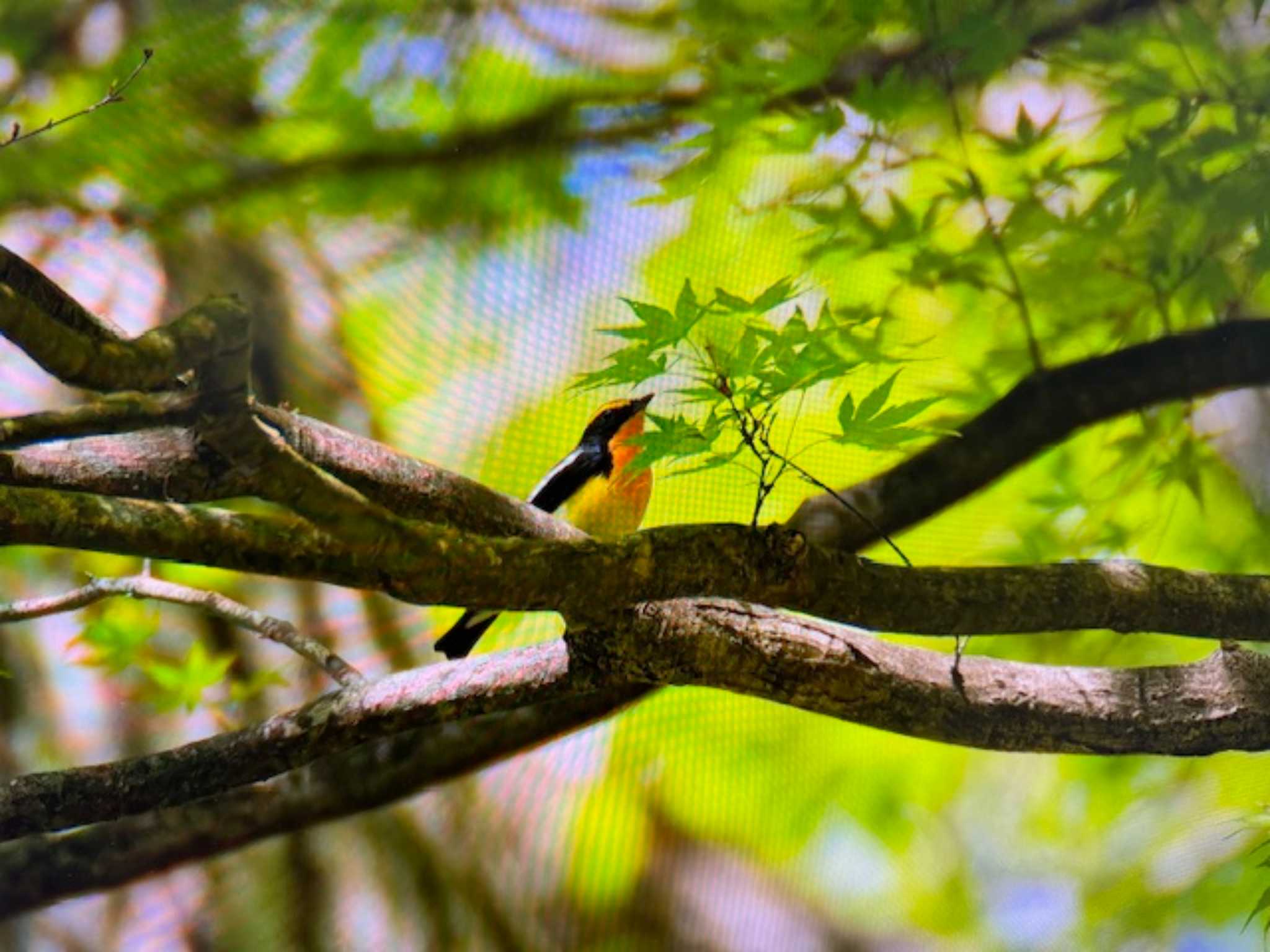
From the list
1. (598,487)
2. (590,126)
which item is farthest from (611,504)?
(590,126)

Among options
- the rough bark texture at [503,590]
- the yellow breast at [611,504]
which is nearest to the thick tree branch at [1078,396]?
the rough bark texture at [503,590]

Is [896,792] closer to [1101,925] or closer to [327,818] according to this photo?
[1101,925]

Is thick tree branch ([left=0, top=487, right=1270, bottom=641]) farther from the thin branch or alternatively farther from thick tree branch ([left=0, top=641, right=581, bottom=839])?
the thin branch

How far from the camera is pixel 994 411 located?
718 mm

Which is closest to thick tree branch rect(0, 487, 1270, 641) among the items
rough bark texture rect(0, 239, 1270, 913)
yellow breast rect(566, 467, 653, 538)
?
rough bark texture rect(0, 239, 1270, 913)

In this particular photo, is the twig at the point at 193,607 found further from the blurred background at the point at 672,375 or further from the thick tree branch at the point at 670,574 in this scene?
the thick tree branch at the point at 670,574

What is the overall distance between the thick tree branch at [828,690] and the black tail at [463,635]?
88 mm

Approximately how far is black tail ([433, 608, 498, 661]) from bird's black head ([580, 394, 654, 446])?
0.13 meters

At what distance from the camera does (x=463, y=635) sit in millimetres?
677

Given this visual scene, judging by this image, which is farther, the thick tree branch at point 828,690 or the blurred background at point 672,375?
the blurred background at point 672,375

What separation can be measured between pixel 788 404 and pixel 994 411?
0.48ft

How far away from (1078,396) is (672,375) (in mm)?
279

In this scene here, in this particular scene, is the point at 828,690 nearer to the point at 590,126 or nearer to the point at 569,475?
the point at 569,475

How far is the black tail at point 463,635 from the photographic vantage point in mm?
672
